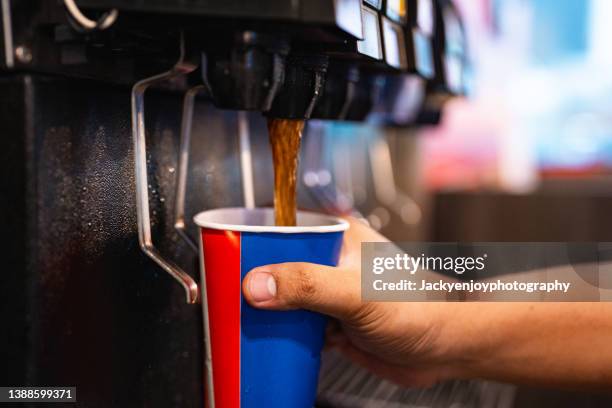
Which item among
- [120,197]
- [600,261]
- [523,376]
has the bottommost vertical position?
[523,376]

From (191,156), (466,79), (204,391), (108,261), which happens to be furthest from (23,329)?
(466,79)

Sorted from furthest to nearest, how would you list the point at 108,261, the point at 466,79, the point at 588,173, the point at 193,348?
the point at 588,173 < the point at 466,79 < the point at 193,348 < the point at 108,261

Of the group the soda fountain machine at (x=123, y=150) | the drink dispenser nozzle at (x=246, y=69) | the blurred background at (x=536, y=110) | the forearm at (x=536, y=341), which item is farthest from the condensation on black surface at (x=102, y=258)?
the blurred background at (x=536, y=110)

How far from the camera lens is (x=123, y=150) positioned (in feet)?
2.28

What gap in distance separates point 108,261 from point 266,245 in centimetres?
16

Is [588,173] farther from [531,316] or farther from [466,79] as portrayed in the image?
[531,316]

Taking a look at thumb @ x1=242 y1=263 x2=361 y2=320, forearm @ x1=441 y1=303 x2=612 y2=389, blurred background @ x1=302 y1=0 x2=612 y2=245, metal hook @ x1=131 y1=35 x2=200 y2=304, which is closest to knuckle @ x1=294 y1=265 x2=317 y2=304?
thumb @ x1=242 y1=263 x2=361 y2=320

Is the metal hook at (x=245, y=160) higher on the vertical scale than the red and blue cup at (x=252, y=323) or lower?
higher

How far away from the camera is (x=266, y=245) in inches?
25.6

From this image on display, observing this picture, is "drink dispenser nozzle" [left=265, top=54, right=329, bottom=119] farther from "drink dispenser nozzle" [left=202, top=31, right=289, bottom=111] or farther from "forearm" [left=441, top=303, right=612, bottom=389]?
"forearm" [left=441, top=303, right=612, bottom=389]

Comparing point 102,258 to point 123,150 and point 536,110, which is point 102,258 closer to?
point 123,150

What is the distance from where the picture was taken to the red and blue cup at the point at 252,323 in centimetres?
65

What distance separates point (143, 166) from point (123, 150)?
1.0 inches

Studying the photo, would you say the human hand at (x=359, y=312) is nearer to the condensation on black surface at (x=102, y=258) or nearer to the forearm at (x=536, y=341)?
the forearm at (x=536, y=341)
